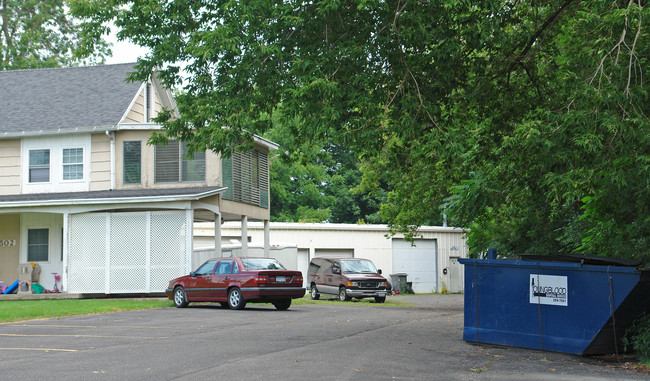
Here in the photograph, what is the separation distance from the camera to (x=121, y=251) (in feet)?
85.4

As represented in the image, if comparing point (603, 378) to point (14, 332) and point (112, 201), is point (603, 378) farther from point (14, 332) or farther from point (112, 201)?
point (112, 201)

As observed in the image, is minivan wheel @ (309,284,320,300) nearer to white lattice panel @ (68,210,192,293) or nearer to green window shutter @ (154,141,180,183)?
green window shutter @ (154,141,180,183)

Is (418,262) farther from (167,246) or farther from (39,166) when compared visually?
(39,166)

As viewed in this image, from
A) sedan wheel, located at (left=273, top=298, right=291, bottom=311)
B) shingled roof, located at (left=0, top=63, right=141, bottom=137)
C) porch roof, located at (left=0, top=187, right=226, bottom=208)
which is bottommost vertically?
sedan wheel, located at (left=273, top=298, right=291, bottom=311)

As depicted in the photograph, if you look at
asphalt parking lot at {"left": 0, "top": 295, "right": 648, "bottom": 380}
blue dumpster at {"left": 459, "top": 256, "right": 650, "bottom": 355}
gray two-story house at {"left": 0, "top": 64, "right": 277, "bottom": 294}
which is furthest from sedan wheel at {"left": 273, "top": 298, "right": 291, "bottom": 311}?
blue dumpster at {"left": 459, "top": 256, "right": 650, "bottom": 355}

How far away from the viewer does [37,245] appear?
29047mm

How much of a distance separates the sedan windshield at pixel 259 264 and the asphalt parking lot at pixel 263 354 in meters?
4.26

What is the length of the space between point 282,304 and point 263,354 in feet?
37.1

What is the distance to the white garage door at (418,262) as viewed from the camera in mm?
43875

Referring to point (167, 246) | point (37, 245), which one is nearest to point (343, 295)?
point (167, 246)

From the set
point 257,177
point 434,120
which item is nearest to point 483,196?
point 434,120

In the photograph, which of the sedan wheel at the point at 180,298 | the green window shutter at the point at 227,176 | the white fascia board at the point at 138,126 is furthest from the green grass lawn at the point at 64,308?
the white fascia board at the point at 138,126

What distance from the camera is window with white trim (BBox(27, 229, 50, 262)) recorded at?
29.0 meters

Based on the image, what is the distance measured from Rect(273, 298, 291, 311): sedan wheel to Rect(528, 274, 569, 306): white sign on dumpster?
10880 mm
